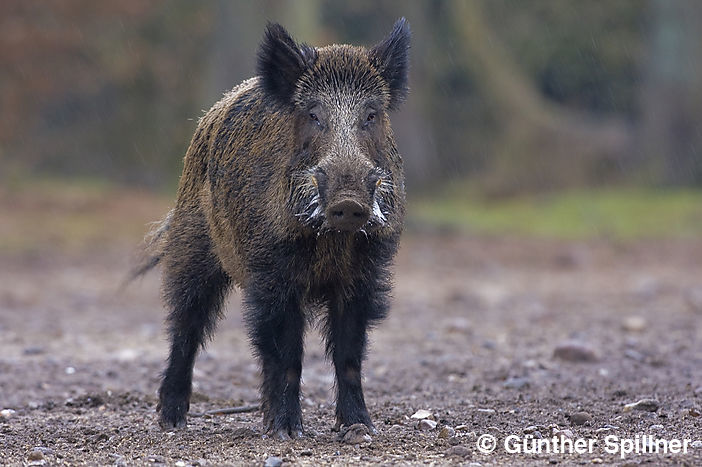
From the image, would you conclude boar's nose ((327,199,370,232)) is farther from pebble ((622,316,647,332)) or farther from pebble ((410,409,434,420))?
pebble ((622,316,647,332))

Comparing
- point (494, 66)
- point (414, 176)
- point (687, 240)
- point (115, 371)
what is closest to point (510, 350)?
point (115, 371)

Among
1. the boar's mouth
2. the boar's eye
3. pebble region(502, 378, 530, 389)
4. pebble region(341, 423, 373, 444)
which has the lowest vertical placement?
pebble region(341, 423, 373, 444)

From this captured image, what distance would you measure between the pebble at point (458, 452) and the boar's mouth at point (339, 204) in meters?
1.12

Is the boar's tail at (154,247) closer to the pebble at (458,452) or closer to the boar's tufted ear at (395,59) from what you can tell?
the boar's tufted ear at (395,59)

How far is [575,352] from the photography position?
816 centimetres

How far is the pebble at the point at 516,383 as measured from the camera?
7.14m

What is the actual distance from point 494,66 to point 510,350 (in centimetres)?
1547

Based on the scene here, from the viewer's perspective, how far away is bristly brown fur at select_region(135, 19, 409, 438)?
5492 mm

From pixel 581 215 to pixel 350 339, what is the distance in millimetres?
13137

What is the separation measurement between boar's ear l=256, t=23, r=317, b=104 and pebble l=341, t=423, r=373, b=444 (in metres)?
1.76

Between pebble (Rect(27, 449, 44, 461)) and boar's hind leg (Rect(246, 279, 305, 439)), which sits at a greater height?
boar's hind leg (Rect(246, 279, 305, 439))

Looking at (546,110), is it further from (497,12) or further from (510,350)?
(510,350)

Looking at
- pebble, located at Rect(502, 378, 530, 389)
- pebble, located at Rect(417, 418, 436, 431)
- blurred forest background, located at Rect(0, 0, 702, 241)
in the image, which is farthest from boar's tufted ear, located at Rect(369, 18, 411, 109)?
blurred forest background, located at Rect(0, 0, 702, 241)

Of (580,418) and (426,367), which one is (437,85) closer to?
(426,367)
